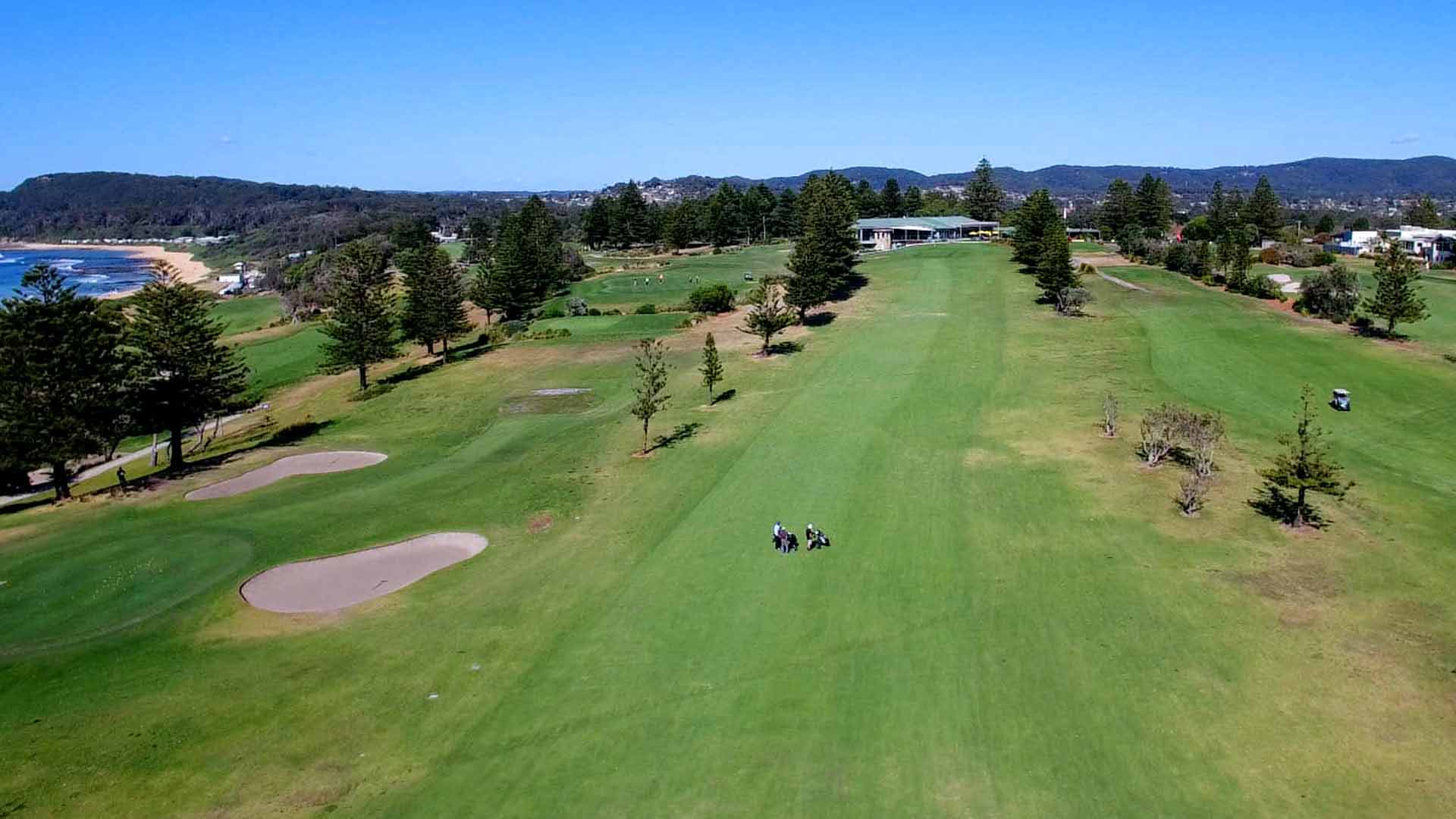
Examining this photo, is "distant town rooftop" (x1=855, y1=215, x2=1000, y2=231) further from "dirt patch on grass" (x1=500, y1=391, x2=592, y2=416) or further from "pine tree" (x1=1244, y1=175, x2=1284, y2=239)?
"dirt patch on grass" (x1=500, y1=391, x2=592, y2=416)

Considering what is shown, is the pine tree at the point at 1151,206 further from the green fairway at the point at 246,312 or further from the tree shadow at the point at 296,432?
the green fairway at the point at 246,312

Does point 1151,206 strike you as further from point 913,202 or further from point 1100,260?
point 913,202

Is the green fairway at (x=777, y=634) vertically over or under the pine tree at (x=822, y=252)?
under

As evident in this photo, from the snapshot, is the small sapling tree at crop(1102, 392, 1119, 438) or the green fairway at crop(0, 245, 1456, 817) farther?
the small sapling tree at crop(1102, 392, 1119, 438)

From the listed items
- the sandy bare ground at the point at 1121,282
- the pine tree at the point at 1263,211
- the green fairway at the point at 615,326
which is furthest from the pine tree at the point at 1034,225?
the pine tree at the point at 1263,211

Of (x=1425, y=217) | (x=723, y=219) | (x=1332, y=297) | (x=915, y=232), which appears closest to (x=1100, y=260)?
(x=915, y=232)

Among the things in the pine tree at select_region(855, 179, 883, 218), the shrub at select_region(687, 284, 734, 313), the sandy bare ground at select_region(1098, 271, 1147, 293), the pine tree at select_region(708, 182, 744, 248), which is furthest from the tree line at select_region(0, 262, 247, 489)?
the pine tree at select_region(855, 179, 883, 218)
